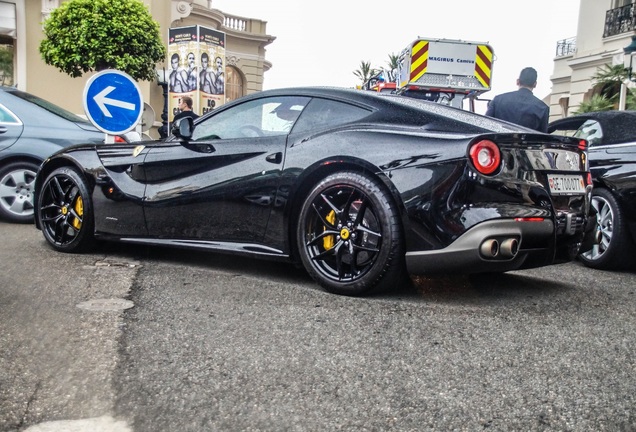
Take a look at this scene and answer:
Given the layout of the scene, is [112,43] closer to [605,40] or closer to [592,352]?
[605,40]

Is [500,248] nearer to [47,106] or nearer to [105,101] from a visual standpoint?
[105,101]

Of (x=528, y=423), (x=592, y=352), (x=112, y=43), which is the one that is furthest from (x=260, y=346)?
(x=112, y=43)

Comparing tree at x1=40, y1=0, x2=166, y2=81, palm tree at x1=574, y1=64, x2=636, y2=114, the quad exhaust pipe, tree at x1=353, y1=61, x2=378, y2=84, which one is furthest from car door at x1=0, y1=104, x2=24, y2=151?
tree at x1=353, y1=61, x2=378, y2=84

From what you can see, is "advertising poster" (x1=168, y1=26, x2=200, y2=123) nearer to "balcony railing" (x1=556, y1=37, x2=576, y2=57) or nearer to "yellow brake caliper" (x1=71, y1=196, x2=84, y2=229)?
"balcony railing" (x1=556, y1=37, x2=576, y2=57)

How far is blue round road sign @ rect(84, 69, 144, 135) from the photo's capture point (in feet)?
23.7

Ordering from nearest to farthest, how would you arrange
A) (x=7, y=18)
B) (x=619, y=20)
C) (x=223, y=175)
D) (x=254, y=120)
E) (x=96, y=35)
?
(x=223, y=175)
(x=254, y=120)
(x=96, y=35)
(x=7, y=18)
(x=619, y=20)

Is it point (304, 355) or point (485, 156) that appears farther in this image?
point (485, 156)

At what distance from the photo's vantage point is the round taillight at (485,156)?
3.45 metres

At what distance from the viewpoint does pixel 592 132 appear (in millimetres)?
5805

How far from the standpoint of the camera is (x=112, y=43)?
18.7m

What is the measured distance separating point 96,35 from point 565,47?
61.3 feet

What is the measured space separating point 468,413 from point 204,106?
75.1 ft

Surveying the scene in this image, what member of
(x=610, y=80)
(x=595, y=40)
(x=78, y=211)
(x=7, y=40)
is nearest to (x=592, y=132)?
(x=78, y=211)

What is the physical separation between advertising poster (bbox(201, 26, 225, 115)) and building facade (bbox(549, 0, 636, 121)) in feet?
41.8
